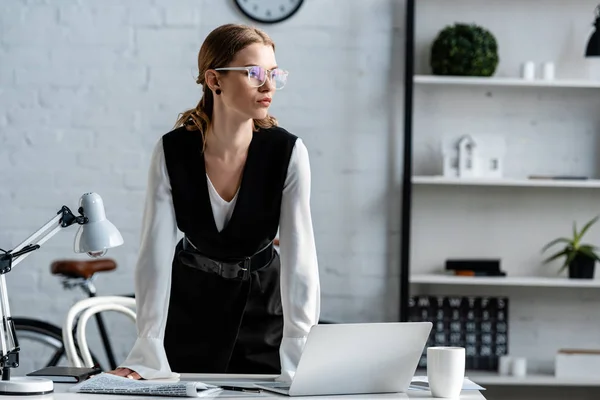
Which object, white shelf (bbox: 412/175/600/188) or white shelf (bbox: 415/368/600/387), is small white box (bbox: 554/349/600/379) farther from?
white shelf (bbox: 412/175/600/188)

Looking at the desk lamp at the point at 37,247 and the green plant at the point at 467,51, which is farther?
the green plant at the point at 467,51

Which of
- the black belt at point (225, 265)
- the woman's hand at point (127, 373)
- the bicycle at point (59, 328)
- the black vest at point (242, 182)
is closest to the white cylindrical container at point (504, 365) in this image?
the bicycle at point (59, 328)

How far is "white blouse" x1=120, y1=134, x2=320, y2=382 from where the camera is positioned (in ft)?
5.63

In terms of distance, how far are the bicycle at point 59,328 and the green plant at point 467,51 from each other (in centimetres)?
154

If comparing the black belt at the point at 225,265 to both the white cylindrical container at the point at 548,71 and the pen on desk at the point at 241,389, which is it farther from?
the white cylindrical container at the point at 548,71

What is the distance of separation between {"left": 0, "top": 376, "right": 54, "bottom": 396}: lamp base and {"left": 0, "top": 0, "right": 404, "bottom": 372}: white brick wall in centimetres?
241

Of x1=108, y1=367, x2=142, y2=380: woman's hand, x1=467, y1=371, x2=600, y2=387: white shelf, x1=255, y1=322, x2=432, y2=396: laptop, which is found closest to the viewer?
x1=255, y1=322, x2=432, y2=396: laptop

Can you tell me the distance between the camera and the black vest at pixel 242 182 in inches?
71.5

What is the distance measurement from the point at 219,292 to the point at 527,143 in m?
2.28

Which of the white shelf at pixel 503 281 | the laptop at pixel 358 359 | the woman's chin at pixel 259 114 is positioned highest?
the woman's chin at pixel 259 114

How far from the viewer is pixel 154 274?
1762 mm

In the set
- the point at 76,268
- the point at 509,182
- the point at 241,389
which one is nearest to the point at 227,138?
the point at 241,389

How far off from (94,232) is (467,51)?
2.50 m

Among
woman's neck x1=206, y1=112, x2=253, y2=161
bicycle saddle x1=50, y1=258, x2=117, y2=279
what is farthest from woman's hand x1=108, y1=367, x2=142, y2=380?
bicycle saddle x1=50, y1=258, x2=117, y2=279
